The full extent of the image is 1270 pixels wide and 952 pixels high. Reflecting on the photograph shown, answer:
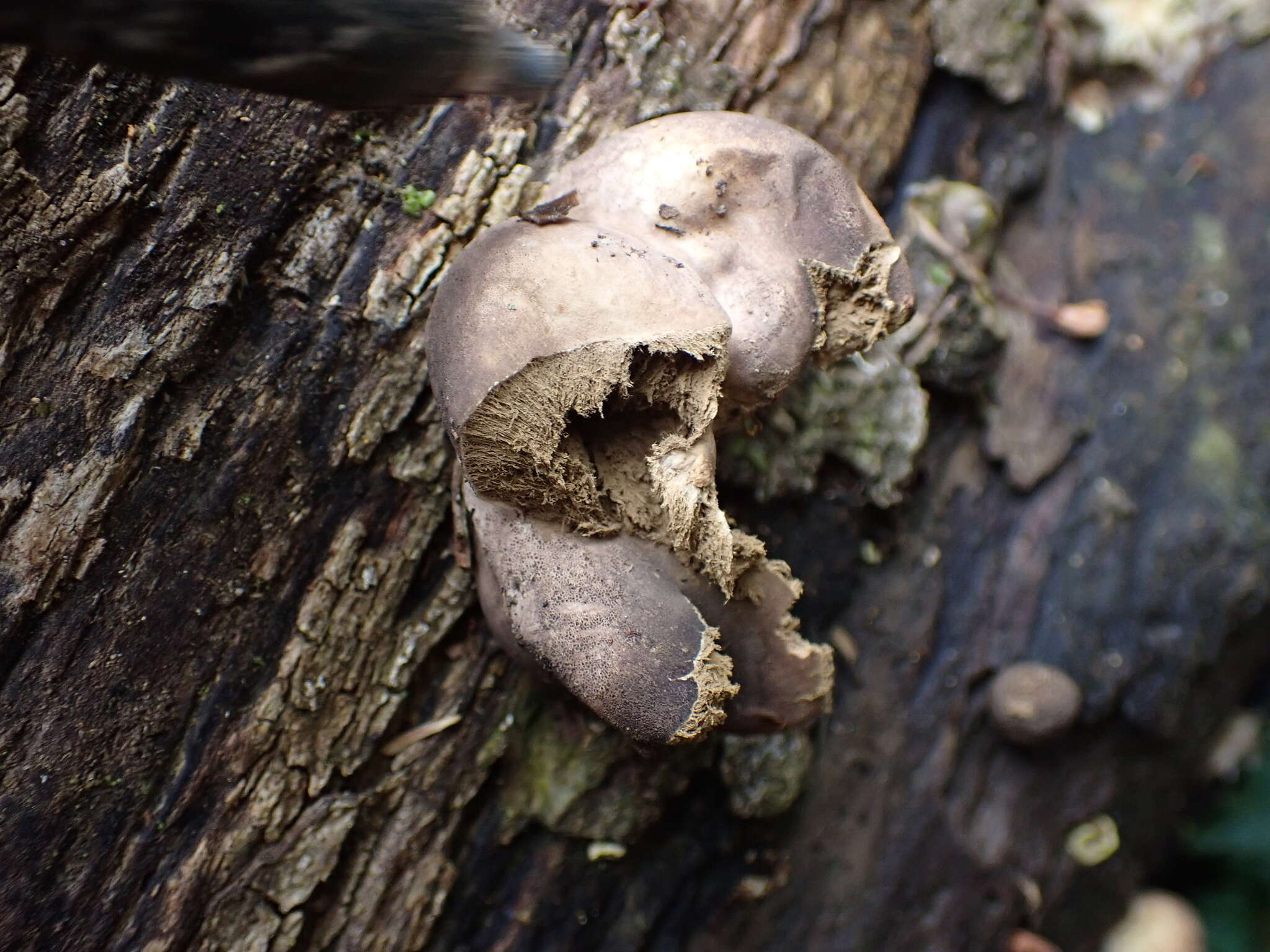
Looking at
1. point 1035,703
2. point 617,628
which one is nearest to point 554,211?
point 617,628

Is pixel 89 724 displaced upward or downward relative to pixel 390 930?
upward

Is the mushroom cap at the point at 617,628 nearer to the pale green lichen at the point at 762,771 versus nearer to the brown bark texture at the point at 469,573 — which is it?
the brown bark texture at the point at 469,573

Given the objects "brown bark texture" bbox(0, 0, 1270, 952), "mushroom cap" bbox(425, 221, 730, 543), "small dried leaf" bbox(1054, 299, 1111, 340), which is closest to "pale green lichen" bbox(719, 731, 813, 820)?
"brown bark texture" bbox(0, 0, 1270, 952)

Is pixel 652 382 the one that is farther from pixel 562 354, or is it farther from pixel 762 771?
pixel 762 771

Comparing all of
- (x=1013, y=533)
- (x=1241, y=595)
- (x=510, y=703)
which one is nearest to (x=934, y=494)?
(x=1013, y=533)

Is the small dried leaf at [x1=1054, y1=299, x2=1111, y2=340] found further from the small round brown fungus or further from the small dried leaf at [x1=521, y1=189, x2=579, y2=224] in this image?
the small dried leaf at [x1=521, y1=189, x2=579, y2=224]

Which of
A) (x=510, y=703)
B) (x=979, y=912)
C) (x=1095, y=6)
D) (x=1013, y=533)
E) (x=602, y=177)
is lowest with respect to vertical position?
(x=979, y=912)

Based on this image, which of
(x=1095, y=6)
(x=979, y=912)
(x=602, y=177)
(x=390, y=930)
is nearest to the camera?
(x=602, y=177)

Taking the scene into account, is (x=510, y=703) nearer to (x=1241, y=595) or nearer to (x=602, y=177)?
(x=602, y=177)
